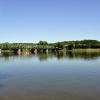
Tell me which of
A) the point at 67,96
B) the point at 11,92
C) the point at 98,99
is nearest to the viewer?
the point at 98,99

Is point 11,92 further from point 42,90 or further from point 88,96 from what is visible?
point 88,96

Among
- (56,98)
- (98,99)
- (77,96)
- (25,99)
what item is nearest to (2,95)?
(25,99)

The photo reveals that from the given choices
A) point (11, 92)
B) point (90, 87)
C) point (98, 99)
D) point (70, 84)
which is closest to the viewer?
point (98, 99)

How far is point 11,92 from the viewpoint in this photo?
98.6 ft

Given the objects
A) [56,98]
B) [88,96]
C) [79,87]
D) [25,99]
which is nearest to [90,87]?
[79,87]

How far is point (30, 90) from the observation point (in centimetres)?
3109

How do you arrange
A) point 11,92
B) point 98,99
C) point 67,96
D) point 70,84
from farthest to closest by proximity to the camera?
1. point 70,84
2. point 11,92
3. point 67,96
4. point 98,99

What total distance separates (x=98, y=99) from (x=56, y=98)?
169 inches

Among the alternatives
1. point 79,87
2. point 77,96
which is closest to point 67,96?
point 77,96

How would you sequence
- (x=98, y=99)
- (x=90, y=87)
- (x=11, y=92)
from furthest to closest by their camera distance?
(x=90, y=87)
(x=11, y=92)
(x=98, y=99)

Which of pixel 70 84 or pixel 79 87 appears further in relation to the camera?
pixel 70 84

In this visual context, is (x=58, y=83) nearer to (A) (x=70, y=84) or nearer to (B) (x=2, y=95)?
(A) (x=70, y=84)

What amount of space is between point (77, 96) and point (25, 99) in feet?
18.2

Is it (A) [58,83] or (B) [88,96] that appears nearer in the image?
(B) [88,96]
